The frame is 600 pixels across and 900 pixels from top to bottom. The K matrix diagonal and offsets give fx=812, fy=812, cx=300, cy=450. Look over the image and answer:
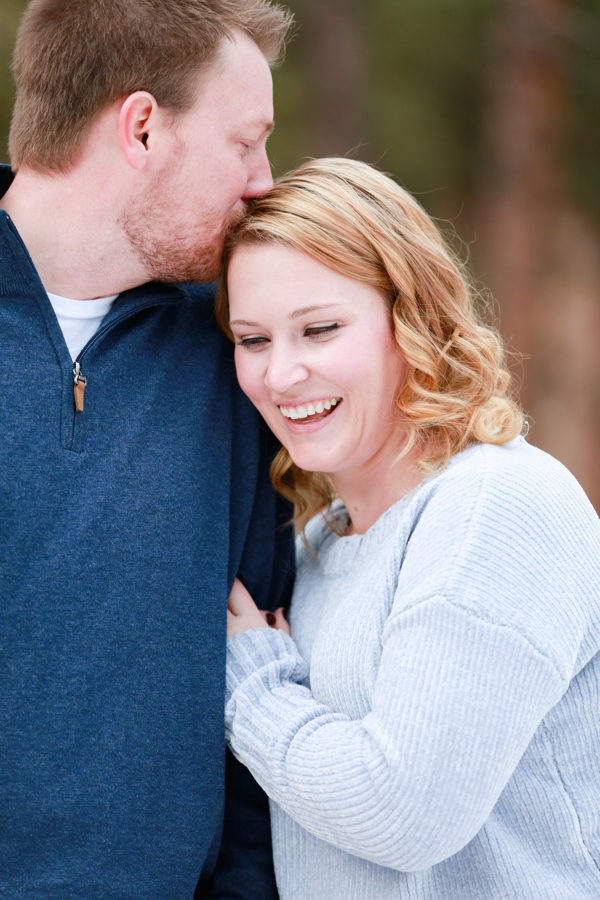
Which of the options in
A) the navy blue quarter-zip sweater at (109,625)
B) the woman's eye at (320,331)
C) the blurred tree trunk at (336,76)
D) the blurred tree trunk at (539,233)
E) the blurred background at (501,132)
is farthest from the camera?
the blurred tree trunk at (539,233)

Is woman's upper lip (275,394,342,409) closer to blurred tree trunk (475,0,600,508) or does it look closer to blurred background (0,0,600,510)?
blurred background (0,0,600,510)

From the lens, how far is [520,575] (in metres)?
1.34

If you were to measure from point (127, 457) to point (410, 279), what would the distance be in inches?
28.0

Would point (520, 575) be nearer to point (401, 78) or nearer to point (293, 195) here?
point (293, 195)

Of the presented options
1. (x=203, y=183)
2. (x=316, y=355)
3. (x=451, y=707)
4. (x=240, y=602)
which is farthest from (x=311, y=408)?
(x=451, y=707)

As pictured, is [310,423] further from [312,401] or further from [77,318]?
[77,318]

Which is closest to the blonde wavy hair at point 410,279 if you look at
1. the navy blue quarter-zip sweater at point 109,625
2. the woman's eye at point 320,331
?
the woman's eye at point 320,331

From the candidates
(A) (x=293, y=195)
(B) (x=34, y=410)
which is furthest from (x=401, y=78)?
(B) (x=34, y=410)

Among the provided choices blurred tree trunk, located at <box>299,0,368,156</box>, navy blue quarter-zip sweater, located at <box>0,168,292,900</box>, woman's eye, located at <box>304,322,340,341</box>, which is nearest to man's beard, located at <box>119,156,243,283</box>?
navy blue quarter-zip sweater, located at <box>0,168,292,900</box>

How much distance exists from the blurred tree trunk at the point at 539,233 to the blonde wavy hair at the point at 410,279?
4243 millimetres

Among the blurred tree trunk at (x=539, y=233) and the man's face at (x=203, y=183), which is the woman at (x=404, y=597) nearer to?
the man's face at (x=203, y=183)

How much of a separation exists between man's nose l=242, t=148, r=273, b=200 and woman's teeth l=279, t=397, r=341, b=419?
52 cm

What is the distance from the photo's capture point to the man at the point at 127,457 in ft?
4.83

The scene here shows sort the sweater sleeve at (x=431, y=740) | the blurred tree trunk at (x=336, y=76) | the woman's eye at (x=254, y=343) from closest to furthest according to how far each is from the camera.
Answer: the sweater sleeve at (x=431, y=740) → the woman's eye at (x=254, y=343) → the blurred tree trunk at (x=336, y=76)
